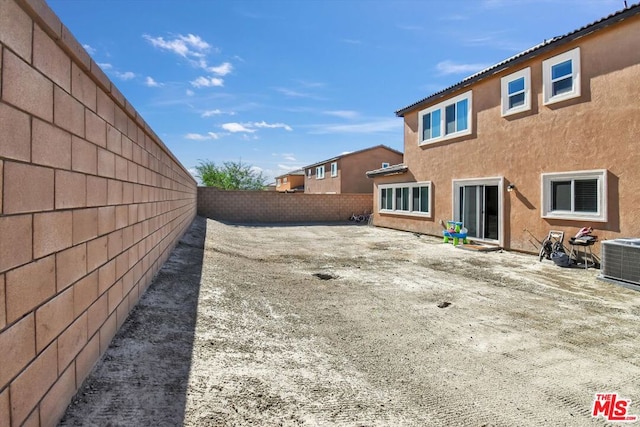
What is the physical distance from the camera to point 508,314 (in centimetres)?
553

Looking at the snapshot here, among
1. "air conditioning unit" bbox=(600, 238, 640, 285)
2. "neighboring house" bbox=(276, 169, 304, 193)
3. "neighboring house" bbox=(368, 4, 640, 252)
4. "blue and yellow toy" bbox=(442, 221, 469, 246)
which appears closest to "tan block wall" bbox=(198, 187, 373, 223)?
"neighboring house" bbox=(368, 4, 640, 252)

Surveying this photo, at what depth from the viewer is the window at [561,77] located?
9656 millimetres

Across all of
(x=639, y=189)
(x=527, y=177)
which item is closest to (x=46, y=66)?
(x=639, y=189)

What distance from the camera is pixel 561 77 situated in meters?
10.2

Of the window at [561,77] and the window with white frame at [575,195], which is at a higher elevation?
the window at [561,77]

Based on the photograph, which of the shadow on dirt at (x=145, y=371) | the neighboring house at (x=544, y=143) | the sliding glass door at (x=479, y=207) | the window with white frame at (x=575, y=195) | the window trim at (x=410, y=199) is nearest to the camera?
the shadow on dirt at (x=145, y=371)

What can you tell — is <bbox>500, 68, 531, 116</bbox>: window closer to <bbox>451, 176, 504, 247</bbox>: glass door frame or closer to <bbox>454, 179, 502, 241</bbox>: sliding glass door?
<bbox>451, 176, 504, 247</bbox>: glass door frame

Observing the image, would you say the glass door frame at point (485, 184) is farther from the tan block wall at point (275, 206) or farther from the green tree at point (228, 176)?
the green tree at point (228, 176)

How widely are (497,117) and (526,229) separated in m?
3.88

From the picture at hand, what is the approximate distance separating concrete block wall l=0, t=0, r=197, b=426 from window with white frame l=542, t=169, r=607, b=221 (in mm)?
10364

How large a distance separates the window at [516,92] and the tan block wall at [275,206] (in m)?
14.9

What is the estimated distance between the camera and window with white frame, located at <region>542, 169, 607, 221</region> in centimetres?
901

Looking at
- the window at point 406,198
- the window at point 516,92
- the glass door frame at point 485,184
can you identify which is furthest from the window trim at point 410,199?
the window at point 516,92

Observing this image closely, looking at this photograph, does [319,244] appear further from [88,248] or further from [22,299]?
[22,299]
